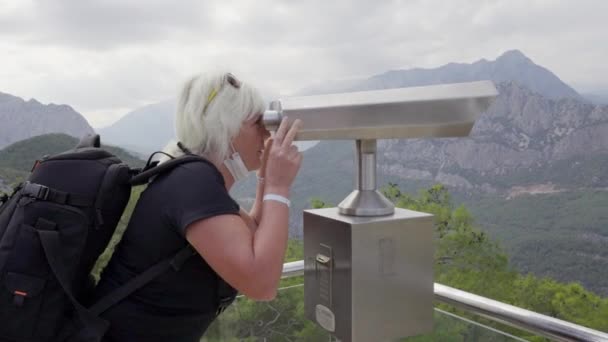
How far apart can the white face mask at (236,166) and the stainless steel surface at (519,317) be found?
0.63 meters

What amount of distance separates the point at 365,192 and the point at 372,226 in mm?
114

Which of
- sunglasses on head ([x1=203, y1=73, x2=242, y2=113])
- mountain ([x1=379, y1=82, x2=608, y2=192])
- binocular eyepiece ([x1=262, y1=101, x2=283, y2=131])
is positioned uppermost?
sunglasses on head ([x1=203, y1=73, x2=242, y2=113])

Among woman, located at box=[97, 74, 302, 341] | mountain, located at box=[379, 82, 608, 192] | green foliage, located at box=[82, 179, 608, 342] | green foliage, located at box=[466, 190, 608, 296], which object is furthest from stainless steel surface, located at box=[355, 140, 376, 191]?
mountain, located at box=[379, 82, 608, 192]

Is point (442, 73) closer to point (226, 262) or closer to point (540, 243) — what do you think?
point (540, 243)

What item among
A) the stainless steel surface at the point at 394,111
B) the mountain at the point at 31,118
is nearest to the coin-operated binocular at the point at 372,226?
the stainless steel surface at the point at 394,111

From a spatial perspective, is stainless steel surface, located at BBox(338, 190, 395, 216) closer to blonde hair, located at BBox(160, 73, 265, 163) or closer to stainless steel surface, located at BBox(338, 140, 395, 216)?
stainless steel surface, located at BBox(338, 140, 395, 216)

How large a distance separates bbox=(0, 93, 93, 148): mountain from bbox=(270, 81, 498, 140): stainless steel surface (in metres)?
11.9

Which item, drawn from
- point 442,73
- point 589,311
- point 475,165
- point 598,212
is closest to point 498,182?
point 475,165

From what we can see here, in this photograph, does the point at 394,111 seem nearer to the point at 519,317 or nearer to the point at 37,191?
the point at 519,317

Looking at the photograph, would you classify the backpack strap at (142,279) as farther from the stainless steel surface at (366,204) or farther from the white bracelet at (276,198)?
the stainless steel surface at (366,204)

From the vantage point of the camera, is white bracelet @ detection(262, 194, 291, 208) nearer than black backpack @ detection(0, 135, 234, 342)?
No

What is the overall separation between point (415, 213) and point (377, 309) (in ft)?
0.78

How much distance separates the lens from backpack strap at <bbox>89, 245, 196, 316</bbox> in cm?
104

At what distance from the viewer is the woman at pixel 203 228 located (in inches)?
38.5
